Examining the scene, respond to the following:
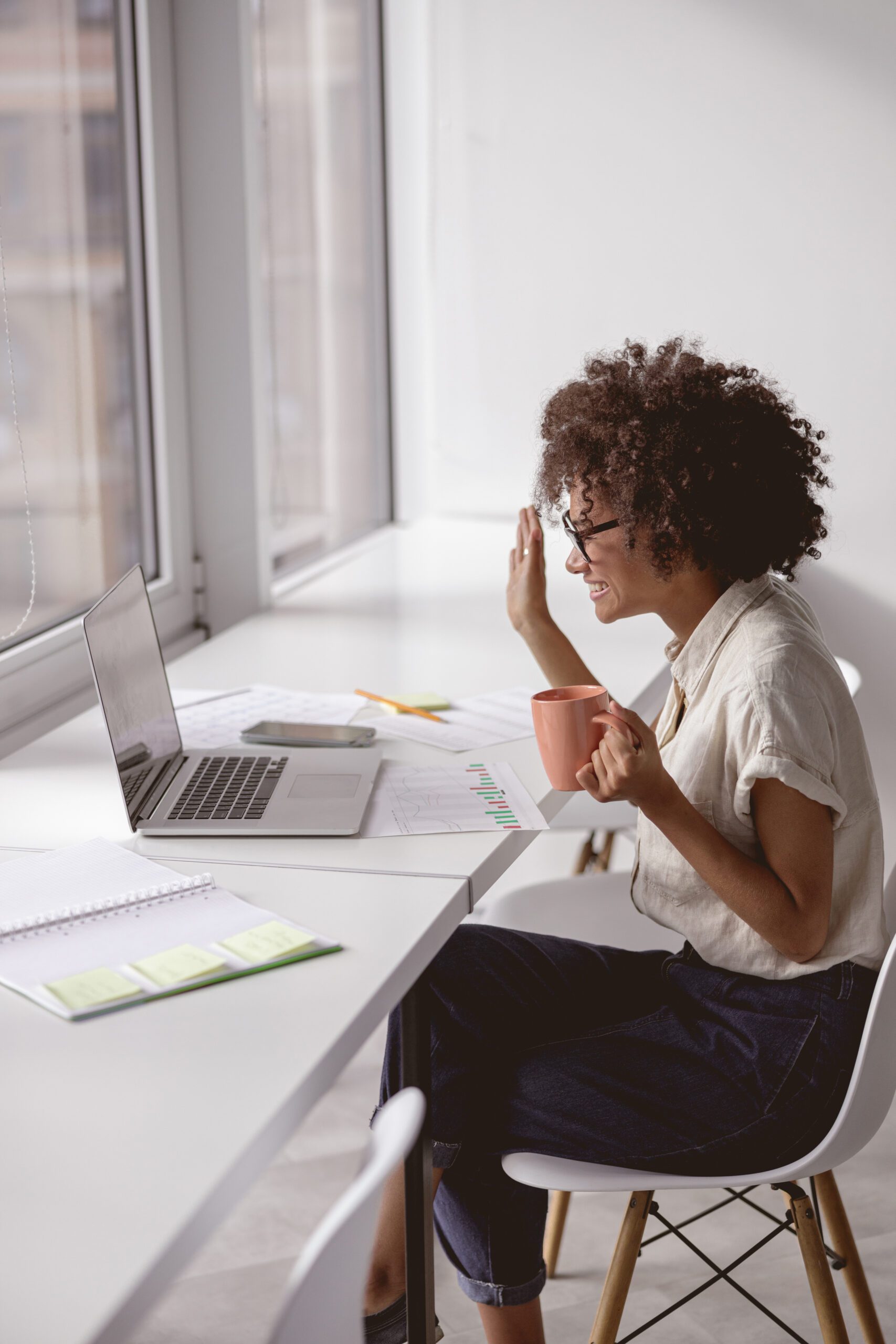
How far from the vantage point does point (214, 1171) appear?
770 mm

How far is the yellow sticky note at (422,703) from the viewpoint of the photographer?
1.86m

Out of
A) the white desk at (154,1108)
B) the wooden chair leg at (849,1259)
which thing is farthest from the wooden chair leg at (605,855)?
the white desk at (154,1108)

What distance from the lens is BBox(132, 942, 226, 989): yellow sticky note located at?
1.01m

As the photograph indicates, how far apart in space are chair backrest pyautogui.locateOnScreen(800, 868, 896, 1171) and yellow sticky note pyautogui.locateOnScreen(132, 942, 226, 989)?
0.61 metres

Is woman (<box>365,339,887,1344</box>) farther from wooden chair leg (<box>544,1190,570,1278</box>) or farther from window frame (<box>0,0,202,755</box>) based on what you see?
window frame (<box>0,0,202,755</box>)

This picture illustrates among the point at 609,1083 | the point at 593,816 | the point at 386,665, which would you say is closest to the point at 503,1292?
the point at 609,1083

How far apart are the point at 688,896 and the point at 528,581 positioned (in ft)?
2.06

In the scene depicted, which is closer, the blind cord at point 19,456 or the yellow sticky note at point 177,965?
the yellow sticky note at point 177,965

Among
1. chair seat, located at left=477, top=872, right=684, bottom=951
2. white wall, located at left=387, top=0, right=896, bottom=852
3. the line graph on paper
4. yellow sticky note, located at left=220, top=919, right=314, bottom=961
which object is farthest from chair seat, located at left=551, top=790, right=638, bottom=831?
white wall, located at left=387, top=0, right=896, bottom=852

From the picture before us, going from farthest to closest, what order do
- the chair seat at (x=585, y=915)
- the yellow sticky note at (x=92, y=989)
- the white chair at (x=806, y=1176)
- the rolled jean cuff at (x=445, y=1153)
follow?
the chair seat at (x=585, y=915), the rolled jean cuff at (x=445, y=1153), the white chair at (x=806, y=1176), the yellow sticky note at (x=92, y=989)

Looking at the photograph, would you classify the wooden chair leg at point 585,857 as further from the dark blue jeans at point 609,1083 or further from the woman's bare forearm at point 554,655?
the dark blue jeans at point 609,1083

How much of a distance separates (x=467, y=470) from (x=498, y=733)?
188 centimetres

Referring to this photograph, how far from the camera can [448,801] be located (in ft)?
4.81

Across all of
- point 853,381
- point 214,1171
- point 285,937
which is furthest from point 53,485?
point 853,381
